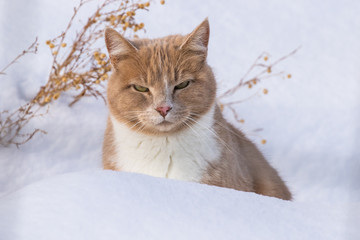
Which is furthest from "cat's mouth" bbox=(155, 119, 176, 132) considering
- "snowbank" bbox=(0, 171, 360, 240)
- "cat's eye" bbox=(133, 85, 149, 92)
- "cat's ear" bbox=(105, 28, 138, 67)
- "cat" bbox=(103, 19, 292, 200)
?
"snowbank" bbox=(0, 171, 360, 240)

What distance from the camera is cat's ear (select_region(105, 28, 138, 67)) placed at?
6.09ft

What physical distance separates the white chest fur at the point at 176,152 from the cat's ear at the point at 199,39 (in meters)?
0.23

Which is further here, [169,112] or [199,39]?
[199,39]

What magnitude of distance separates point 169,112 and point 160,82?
11 centimetres

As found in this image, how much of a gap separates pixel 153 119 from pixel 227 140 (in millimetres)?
352

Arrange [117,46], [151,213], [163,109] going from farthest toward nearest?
1. [117,46]
2. [163,109]
3. [151,213]

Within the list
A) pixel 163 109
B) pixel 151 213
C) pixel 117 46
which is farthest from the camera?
pixel 117 46

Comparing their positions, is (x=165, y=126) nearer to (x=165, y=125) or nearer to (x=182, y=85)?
(x=165, y=125)

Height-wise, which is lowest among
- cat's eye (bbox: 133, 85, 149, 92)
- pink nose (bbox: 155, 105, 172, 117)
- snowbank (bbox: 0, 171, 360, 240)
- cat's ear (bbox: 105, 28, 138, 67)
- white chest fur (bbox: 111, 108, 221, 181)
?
white chest fur (bbox: 111, 108, 221, 181)

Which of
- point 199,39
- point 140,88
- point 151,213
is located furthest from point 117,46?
point 151,213

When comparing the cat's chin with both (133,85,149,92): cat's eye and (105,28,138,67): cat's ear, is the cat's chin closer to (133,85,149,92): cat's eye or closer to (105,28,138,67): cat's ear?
(133,85,149,92): cat's eye

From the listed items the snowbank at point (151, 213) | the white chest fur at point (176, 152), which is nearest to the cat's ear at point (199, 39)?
the white chest fur at point (176, 152)

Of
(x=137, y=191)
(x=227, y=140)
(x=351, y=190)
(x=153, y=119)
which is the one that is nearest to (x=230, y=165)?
(x=227, y=140)

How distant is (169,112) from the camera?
178cm
